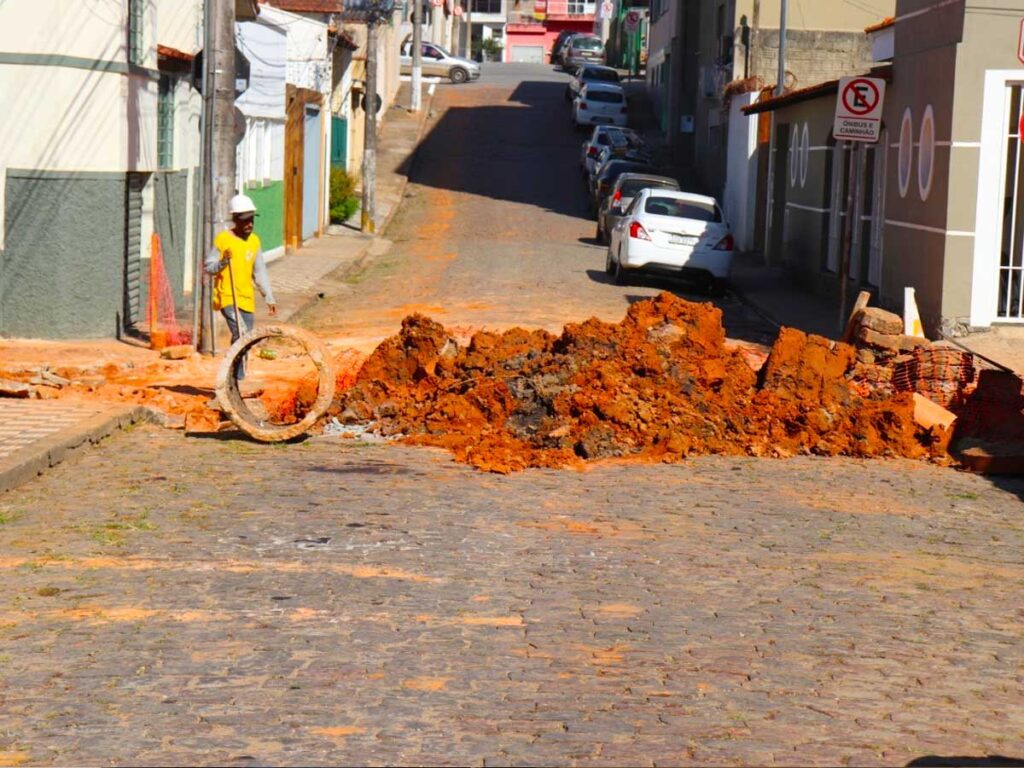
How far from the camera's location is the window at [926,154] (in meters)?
20.3

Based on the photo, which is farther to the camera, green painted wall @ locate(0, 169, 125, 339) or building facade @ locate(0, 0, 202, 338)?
green painted wall @ locate(0, 169, 125, 339)

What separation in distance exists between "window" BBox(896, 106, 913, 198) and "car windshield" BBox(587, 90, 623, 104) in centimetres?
3833

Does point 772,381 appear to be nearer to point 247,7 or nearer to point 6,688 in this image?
point 6,688

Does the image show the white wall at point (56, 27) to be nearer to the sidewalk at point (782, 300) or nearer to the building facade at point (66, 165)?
the building facade at point (66, 165)

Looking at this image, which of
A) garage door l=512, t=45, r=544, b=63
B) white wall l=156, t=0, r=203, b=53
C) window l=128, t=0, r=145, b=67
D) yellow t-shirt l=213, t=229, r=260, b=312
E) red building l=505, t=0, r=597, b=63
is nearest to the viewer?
yellow t-shirt l=213, t=229, r=260, b=312

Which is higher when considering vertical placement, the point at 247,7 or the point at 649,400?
the point at 247,7

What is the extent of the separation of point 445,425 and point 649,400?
1.67 m

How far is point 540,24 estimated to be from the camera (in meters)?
116

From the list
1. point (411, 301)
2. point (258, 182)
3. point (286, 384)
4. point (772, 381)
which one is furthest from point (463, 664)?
point (258, 182)

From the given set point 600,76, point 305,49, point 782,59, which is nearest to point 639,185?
point 782,59

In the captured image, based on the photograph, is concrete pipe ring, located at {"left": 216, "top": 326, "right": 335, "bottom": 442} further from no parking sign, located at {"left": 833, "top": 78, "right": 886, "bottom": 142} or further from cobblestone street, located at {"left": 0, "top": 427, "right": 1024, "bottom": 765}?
no parking sign, located at {"left": 833, "top": 78, "right": 886, "bottom": 142}

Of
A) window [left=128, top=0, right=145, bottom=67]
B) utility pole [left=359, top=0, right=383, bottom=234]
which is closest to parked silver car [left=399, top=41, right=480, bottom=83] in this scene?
utility pole [left=359, top=0, right=383, bottom=234]

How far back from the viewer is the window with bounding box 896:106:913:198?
70.5 ft

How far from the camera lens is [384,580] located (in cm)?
836
